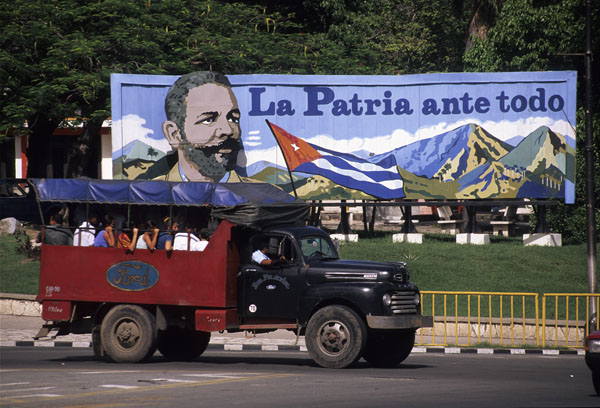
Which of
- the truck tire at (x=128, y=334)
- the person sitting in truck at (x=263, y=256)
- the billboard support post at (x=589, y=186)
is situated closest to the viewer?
the person sitting in truck at (x=263, y=256)

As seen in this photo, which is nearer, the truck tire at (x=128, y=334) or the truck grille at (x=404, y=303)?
the truck grille at (x=404, y=303)

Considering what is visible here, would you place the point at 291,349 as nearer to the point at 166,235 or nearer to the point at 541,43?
the point at 166,235

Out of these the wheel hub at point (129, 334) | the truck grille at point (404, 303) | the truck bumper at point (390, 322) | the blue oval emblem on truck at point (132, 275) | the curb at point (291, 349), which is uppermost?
the blue oval emblem on truck at point (132, 275)

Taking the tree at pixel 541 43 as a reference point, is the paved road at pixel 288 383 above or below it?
below

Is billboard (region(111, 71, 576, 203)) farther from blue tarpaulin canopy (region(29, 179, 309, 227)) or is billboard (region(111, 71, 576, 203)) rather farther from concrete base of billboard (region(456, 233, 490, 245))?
blue tarpaulin canopy (region(29, 179, 309, 227))

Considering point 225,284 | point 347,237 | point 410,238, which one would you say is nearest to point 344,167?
point 347,237

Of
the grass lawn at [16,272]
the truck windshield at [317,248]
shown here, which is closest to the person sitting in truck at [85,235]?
the truck windshield at [317,248]

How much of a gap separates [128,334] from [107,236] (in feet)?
5.93

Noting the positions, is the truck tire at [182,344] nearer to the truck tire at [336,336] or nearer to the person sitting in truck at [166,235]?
the person sitting in truck at [166,235]

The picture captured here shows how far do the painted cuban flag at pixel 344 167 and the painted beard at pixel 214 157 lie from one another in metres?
1.54

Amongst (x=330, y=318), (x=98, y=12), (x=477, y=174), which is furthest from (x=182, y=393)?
(x=98, y=12)

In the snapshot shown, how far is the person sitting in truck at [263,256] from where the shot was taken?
635 inches

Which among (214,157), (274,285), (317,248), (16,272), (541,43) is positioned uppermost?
(541,43)

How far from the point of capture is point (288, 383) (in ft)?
44.3
